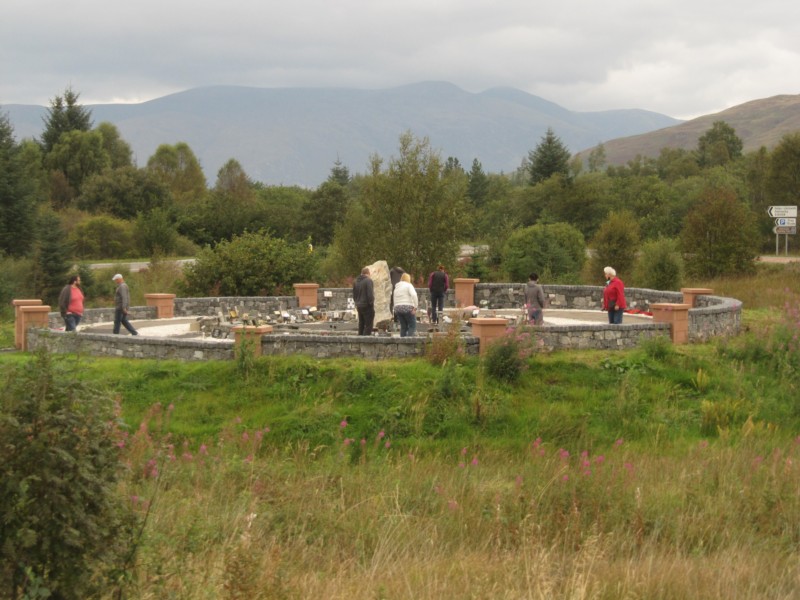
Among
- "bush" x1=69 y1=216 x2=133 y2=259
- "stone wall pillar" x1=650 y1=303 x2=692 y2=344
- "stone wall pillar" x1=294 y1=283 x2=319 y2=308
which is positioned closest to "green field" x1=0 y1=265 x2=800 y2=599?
"stone wall pillar" x1=650 y1=303 x2=692 y2=344

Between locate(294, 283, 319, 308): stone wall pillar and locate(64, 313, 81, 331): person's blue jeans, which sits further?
locate(294, 283, 319, 308): stone wall pillar

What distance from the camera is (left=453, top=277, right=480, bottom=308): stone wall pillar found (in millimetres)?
25969

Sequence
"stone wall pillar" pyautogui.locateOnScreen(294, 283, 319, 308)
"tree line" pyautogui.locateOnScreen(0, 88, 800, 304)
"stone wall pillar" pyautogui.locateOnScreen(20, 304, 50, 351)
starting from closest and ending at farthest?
"stone wall pillar" pyautogui.locateOnScreen(20, 304, 50, 351) < "stone wall pillar" pyautogui.locateOnScreen(294, 283, 319, 308) < "tree line" pyautogui.locateOnScreen(0, 88, 800, 304)

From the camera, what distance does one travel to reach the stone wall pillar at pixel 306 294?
24.8 metres

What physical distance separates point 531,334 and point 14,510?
1244 centimetres

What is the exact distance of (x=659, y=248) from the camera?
100ft

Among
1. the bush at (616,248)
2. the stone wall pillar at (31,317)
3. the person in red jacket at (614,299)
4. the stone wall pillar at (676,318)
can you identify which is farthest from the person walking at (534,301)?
the bush at (616,248)

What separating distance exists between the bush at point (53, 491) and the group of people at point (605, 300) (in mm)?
14231

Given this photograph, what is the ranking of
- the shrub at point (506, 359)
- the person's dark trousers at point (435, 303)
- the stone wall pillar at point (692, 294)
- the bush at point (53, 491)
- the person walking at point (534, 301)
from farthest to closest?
the stone wall pillar at point (692, 294), the person's dark trousers at point (435, 303), the person walking at point (534, 301), the shrub at point (506, 359), the bush at point (53, 491)

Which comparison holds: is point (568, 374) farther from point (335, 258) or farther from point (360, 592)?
point (335, 258)

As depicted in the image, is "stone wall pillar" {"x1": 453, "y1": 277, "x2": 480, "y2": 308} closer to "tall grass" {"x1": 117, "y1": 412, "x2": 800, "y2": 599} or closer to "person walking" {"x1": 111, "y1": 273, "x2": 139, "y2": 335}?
"person walking" {"x1": 111, "y1": 273, "x2": 139, "y2": 335}

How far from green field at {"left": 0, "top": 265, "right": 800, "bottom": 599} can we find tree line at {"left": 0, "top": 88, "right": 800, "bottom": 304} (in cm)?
1354

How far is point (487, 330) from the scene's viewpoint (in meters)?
16.4

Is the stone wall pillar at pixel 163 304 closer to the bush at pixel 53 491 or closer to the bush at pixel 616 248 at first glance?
the bush at pixel 616 248
